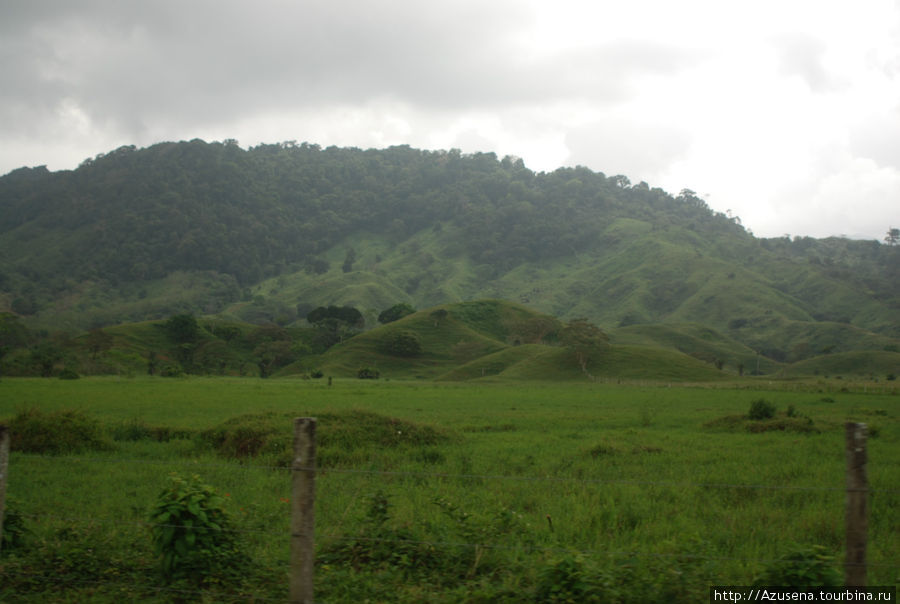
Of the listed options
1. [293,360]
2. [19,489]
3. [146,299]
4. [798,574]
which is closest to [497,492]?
[798,574]

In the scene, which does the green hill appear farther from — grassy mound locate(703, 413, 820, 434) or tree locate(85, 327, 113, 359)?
grassy mound locate(703, 413, 820, 434)

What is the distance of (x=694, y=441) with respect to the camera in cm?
1750

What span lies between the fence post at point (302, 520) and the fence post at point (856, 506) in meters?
4.54

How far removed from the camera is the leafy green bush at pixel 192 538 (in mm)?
6266

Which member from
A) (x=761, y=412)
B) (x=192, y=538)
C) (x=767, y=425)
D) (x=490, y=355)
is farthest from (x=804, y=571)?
(x=490, y=355)

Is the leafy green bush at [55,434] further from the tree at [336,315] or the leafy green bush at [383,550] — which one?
the tree at [336,315]

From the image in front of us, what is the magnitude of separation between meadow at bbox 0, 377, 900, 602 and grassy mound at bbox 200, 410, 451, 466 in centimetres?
6

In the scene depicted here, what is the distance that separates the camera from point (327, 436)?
50.1ft

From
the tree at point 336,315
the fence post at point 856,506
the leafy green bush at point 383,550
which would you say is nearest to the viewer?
the fence post at point 856,506

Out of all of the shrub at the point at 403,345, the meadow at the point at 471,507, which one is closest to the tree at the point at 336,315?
the shrub at the point at 403,345

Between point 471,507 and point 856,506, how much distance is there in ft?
19.0

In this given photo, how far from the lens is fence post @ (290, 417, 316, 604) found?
5.19 meters

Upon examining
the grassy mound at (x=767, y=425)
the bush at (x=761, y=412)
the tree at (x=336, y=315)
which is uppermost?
the tree at (x=336, y=315)

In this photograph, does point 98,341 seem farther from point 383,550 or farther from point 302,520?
point 302,520
